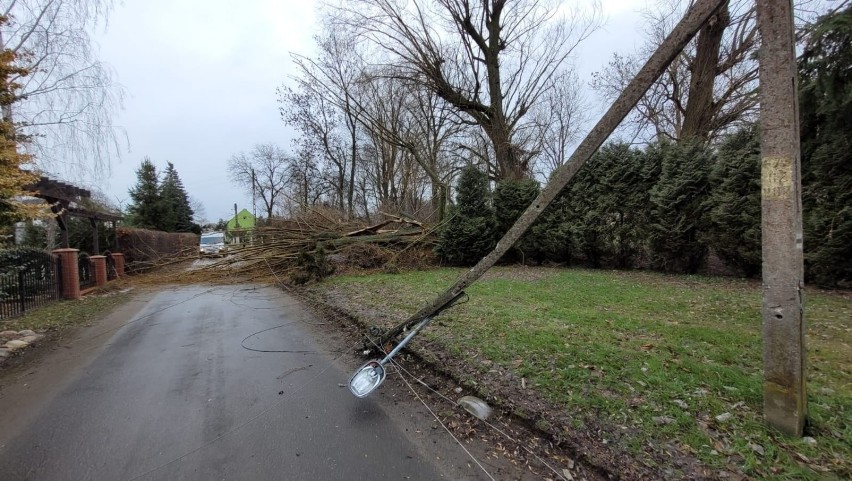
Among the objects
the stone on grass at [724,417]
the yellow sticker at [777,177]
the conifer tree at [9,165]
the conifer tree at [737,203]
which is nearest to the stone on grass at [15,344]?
the conifer tree at [9,165]

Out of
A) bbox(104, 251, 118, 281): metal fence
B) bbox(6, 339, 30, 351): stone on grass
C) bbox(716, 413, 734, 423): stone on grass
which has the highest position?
bbox(104, 251, 118, 281): metal fence

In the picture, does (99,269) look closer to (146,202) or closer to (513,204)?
(513,204)

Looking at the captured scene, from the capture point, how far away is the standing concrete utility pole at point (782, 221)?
2365mm

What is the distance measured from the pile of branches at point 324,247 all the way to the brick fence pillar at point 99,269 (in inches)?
94.5

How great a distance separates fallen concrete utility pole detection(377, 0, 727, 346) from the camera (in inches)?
111

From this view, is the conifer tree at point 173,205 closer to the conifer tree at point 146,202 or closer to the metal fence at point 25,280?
the conifer tree at point 146,202

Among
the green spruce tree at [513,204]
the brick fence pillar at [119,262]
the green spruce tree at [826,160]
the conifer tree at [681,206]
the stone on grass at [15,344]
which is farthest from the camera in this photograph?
the brick fence pillar at [119,262]

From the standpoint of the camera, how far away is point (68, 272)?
1002 cm

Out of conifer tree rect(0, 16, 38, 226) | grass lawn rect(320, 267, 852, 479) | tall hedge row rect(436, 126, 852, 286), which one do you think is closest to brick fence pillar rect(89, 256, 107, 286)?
conifer tree rect(0, 16, 38, 226)

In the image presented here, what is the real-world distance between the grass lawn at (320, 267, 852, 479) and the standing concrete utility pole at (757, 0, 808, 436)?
0.29 m

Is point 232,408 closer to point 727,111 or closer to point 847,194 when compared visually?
point 847,194

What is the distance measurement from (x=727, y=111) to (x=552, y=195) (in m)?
16.4

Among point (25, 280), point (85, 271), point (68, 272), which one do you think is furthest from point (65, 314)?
point (85, 271)

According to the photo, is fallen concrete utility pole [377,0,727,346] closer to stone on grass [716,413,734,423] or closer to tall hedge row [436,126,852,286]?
stone on grass [716,413,734,423]
